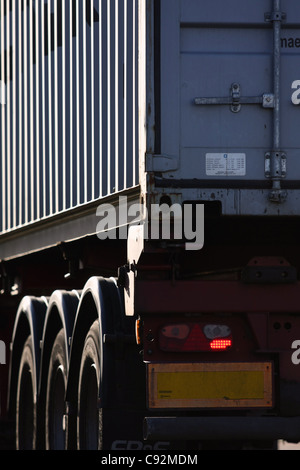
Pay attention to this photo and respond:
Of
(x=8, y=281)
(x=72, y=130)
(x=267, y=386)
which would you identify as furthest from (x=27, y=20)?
(x=267, y=386)

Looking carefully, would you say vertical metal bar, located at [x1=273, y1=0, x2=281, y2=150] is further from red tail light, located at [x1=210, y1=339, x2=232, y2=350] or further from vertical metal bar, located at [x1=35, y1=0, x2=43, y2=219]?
vertical metal bar, located at [x1=35, y1=0, x2=43, y2=219]

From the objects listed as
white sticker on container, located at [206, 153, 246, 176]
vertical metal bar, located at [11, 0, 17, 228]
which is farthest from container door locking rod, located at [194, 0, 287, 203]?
vertical metal bar, located at [11, 0, 17, 228]

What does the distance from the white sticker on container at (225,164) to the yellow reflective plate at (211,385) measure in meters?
1.13

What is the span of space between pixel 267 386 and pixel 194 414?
48 cm

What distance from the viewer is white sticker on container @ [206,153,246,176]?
6832mm

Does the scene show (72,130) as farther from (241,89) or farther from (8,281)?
(8,281)

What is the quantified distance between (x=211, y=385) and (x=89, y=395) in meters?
1.62

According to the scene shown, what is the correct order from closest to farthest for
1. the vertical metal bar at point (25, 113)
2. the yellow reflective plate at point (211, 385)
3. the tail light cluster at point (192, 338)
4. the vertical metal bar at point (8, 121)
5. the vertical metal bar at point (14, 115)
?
1. the yellow reflective plate at point (211, 385)
2. the tail light cluster at point (192, 338)
3. the vertical metal bar at point (25, 113)
4. the vertical metal bar at point (14, 115)
5. the vertical metal bar at point (8, 121)

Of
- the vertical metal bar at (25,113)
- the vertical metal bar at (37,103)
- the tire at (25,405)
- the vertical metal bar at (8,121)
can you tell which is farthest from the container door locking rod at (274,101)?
the vertical metal bar at (8,121)

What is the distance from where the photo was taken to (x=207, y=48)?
6934mm

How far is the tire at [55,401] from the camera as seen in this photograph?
9.52m

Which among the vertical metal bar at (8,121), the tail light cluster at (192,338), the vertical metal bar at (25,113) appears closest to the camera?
the tail light cluster at (192,338)

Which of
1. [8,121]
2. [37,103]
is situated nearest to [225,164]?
[37,103]

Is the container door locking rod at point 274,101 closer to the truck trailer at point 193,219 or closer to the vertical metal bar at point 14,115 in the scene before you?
the truck trailer at point 193,219
